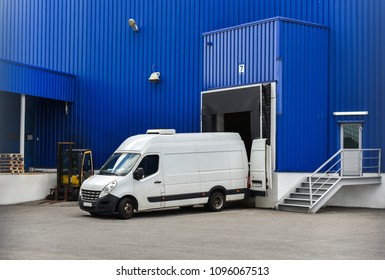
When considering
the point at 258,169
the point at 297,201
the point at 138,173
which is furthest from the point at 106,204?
the point at 297,201

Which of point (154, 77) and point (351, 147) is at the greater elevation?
point (154, 77)

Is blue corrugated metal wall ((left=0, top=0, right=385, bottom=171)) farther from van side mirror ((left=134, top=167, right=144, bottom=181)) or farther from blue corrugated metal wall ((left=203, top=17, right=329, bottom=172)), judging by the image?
van side mirror ((left=134, top=167, right=144, bottom=181))

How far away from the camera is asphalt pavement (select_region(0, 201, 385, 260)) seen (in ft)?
32.2

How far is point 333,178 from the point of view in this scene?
1867 centimetres

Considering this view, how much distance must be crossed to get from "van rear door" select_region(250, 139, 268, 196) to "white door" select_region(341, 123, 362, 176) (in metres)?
2.73

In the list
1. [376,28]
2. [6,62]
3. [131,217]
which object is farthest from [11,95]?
[376,28]

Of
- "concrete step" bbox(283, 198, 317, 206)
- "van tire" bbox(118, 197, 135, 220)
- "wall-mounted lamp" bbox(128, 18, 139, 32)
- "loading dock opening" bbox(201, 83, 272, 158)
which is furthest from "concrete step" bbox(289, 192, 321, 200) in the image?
"wall-mounted lamp" bbox(128, 18, 139, 32)

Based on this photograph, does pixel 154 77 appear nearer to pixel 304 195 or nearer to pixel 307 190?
pixel 307 190

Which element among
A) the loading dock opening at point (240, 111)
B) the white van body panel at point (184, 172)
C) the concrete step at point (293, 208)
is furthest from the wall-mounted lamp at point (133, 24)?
the concrete step at point (293, 208)

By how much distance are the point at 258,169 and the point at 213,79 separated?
467 cm

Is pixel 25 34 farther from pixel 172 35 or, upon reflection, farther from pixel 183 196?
pixel 183 196

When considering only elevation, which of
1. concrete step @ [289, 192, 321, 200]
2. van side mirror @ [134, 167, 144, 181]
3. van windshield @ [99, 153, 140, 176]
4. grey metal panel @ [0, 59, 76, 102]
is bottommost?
concrete step @ [289, 192, 321, 200]

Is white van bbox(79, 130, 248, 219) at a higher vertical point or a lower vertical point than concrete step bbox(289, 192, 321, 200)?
higher

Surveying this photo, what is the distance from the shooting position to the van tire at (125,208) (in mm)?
15930
